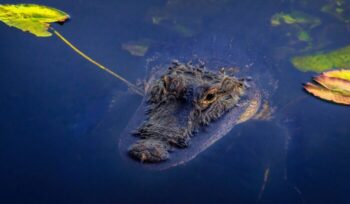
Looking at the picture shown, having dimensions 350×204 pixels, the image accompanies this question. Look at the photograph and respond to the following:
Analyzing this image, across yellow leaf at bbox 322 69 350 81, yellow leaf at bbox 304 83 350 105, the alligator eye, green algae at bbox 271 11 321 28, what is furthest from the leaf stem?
green algae at bbox 271 11 321 28

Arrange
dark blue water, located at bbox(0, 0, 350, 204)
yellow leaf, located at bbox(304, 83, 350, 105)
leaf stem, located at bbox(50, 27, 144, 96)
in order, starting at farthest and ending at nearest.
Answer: yellow leaf, located at bbox(304, 83, 350, 105)
leaf stem, located at bbox(50, 27, 144, 96)
dark blue water, located at bbox(0, 0, 350, 204)

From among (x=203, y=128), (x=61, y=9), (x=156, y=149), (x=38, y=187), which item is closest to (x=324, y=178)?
(x=203, y=128)

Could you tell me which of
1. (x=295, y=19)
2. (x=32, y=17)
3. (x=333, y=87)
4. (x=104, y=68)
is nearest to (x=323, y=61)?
(x=333, y=87)

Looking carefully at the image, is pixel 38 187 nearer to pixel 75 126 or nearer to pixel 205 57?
pixel 75 126

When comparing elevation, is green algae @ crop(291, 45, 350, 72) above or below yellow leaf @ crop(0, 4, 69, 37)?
below

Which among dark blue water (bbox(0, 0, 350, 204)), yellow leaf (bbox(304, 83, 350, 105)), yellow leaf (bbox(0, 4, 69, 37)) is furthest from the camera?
yellow leaf (bbox(0, 4, 69, 37))

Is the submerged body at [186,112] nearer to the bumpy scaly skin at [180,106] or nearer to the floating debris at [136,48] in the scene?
the bumpy scaly skin at [180,106]

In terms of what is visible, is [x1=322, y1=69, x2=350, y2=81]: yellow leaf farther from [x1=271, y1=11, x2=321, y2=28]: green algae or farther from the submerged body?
[x1=271, y1=11, x2=321, y2=28]: green algae
